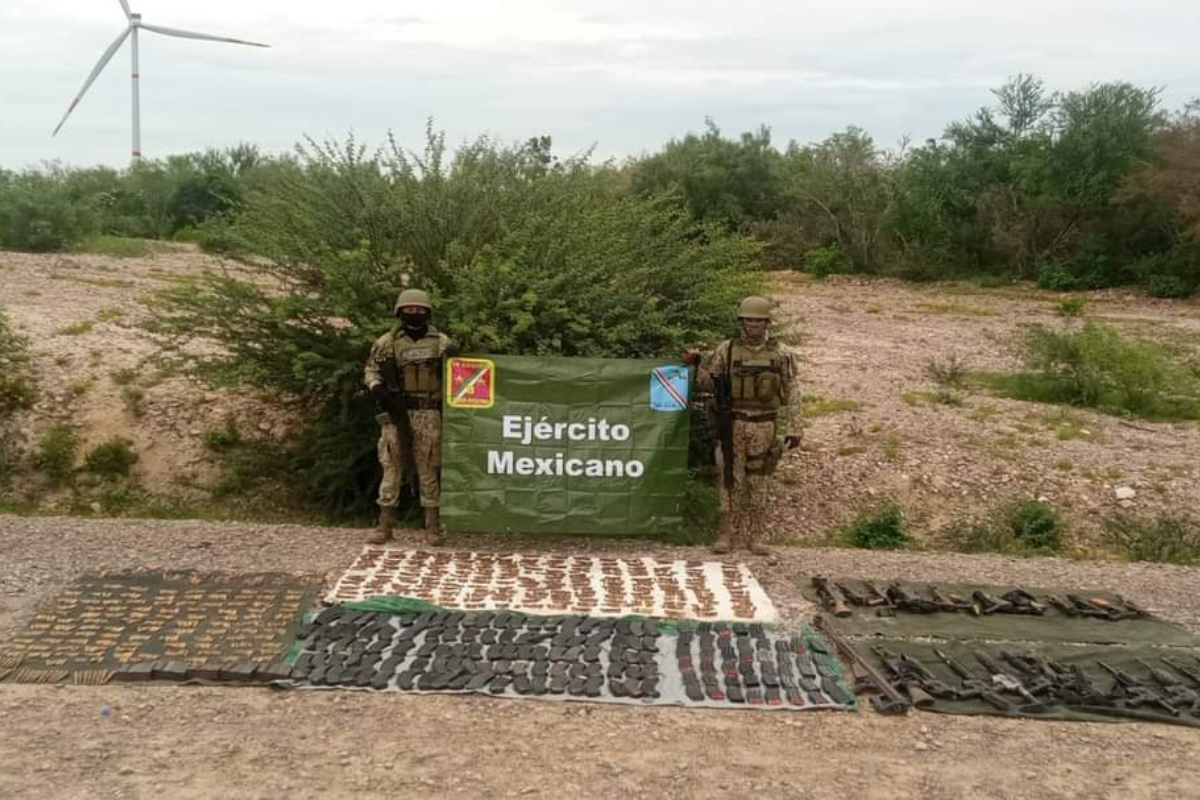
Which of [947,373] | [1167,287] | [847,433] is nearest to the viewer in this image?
[847,433]

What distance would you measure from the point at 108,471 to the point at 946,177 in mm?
29438

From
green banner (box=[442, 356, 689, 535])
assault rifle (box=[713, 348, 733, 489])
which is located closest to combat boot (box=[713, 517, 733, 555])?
assault rifle (box=[713, 348, 733, 489])

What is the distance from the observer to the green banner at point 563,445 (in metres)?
8.28

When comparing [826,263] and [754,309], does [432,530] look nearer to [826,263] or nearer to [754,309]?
[754,309]

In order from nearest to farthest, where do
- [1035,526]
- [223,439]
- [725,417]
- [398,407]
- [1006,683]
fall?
[1006,683], [398,407], [725,417], [1035,526], [223,439]

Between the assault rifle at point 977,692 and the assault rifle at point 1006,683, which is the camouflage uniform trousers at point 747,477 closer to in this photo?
the assault rifle at point 1006,683

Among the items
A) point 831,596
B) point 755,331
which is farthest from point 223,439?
point 831,596

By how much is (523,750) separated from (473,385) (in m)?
3.75

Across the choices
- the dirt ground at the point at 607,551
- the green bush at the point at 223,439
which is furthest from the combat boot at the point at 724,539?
the green bush at the point at 223,439

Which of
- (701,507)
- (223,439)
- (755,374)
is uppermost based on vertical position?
(755,374)

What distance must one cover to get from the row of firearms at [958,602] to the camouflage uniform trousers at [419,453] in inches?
122

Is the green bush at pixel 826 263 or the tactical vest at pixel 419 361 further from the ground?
the green bush at pixel 826 263

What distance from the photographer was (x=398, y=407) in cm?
832

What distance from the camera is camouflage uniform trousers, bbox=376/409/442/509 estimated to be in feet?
27.2
